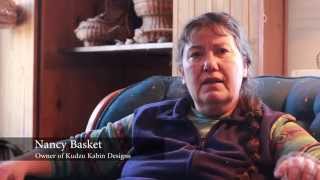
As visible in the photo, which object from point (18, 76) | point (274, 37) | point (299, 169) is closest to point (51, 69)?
point (18, 76)

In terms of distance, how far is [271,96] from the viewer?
47.6 inches

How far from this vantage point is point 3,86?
6.46ft

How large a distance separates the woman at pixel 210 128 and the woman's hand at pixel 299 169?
113 mm

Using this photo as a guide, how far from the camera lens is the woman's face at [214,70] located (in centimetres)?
105

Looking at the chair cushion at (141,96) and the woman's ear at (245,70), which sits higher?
the woman's ear at (245,70)

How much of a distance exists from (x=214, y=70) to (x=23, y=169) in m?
0.47

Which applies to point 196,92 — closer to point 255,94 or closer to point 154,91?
point 255,94

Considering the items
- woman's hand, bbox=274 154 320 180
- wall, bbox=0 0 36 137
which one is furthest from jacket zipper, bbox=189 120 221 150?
wall, bbox=0 0 36 137

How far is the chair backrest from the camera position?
114 centimetres

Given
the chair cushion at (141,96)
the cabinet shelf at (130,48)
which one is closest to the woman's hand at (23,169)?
the chair cushion at (141,96)

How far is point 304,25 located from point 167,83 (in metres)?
0.59

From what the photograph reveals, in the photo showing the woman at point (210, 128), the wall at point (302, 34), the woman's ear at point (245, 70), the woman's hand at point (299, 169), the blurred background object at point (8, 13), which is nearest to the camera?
the woman's hand at point (299, 169)

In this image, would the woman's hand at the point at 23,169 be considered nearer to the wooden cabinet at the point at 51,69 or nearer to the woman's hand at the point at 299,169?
the woman's hand at the point at 299,169

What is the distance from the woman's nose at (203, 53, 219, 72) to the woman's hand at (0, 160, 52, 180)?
1.38 ft
